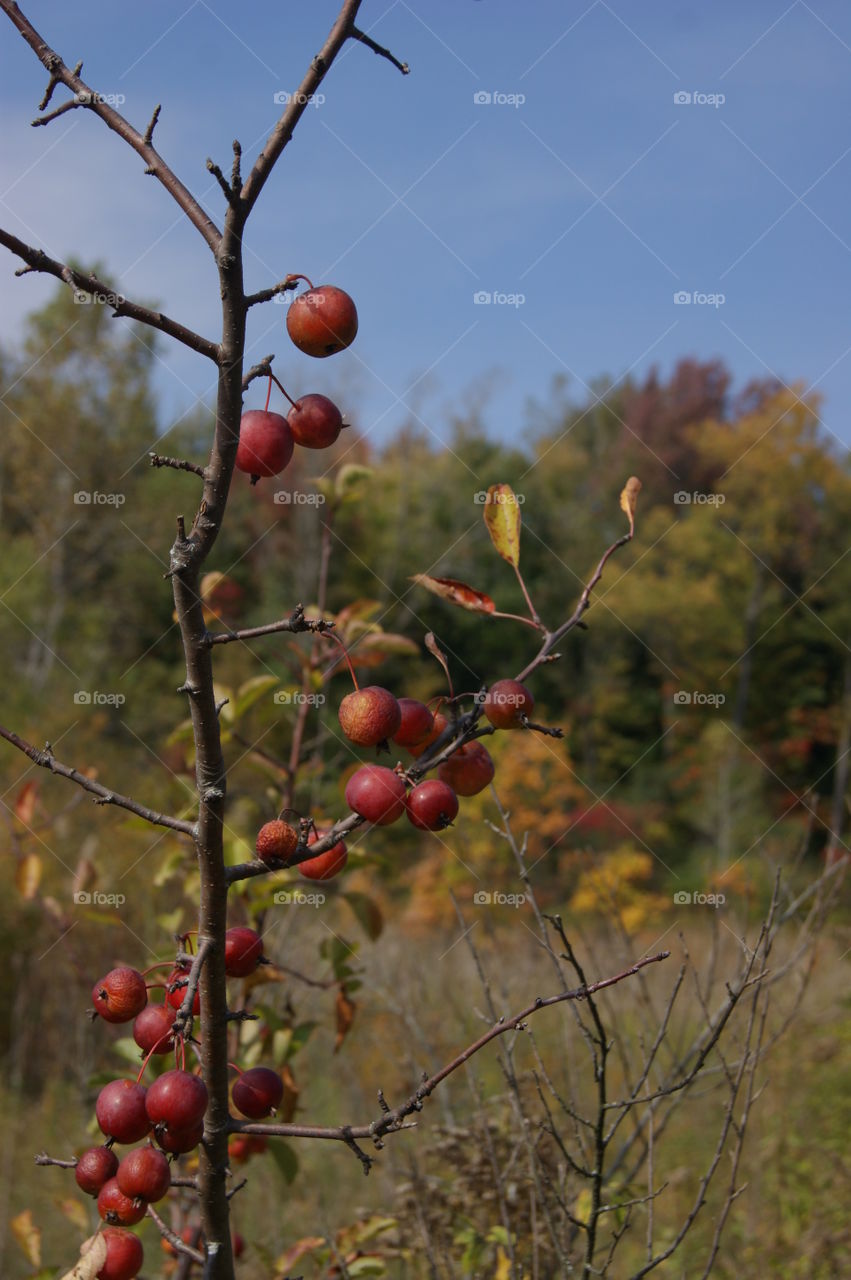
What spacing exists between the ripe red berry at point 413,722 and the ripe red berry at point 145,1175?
42 centimetres

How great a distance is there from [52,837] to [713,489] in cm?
1503

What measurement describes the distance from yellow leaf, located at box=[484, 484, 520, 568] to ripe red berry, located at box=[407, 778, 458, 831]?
284 millimetres

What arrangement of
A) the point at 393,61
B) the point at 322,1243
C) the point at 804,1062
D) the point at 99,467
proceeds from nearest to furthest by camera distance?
1. the point at 393,61
2. the point at 322,1243
3. the point at 804,1062
4. the point at 99,467

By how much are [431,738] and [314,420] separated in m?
0.35

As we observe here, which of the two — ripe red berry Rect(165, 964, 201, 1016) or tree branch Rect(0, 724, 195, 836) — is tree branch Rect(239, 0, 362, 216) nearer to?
tree branch Rect(0, 724, 195, 836)

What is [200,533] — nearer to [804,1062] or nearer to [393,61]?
[393,61]

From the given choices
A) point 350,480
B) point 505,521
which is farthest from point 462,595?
point 350,480

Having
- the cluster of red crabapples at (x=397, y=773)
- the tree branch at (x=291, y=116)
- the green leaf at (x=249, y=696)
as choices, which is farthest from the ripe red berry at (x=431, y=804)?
the green leaf at (x=249, y=696)

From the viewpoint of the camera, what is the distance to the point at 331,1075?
523 centimetres

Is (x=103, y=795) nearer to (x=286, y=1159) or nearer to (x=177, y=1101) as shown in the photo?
(x=177, y=1101)

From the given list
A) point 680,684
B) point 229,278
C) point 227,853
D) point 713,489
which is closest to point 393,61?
point 229,278

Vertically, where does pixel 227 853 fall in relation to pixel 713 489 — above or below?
below

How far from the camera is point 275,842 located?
0.89 m

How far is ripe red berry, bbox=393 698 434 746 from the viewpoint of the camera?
41.1 inches
